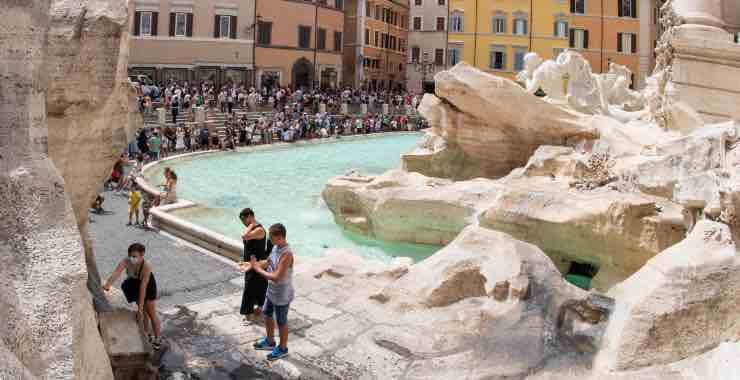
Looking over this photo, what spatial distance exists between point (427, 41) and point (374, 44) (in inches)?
141

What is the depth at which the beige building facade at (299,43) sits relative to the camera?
115 ft

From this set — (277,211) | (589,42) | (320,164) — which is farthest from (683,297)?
(589,42)

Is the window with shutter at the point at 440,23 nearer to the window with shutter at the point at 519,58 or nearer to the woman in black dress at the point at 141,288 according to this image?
the window with shutter at the point at 519,58

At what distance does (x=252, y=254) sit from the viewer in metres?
5.40

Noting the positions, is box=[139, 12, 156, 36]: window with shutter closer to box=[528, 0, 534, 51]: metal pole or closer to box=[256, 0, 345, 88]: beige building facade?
box=[256, 0, 345, 88]: beige building facade

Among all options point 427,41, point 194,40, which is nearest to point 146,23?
point 194,40

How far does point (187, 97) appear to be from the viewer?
2464cm

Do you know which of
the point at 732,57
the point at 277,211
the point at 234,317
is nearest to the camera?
the point at 234,317

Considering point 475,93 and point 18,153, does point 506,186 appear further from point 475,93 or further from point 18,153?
point 18,153

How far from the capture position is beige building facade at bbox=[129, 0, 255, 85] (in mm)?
31797

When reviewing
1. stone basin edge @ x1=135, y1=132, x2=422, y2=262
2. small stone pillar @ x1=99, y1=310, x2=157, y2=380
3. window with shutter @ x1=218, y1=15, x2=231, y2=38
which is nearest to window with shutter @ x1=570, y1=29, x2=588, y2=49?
window with shutter @ x1=218, y1=15, x2=231, y2=38

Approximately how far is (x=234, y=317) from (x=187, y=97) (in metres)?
20.3

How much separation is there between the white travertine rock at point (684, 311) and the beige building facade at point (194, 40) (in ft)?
100

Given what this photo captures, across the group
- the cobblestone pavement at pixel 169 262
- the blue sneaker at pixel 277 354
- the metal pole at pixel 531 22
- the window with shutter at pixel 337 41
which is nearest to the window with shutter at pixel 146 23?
the window with shutter at pixel 337 41
